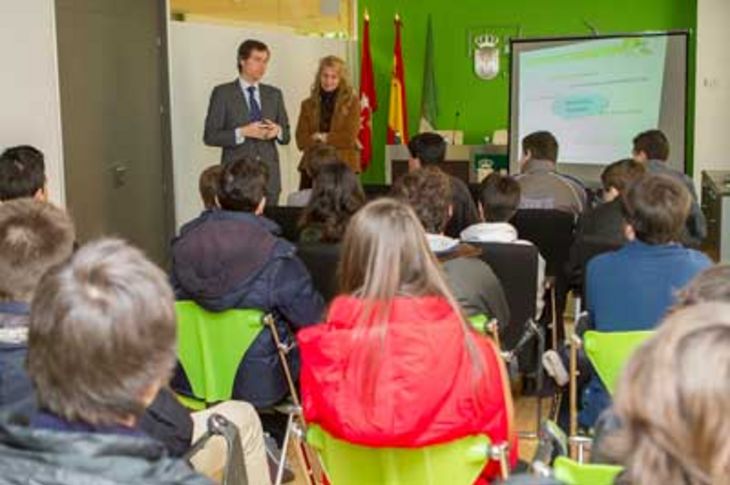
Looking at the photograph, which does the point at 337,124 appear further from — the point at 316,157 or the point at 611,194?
the point at 611,194

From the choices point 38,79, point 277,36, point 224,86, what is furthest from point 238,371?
point 277,36

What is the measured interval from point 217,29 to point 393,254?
5.52 metres

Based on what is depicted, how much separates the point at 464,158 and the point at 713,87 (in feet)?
7.29

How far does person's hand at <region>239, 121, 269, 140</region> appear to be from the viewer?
6.52 metres

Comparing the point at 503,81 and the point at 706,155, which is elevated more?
the point at 503,81

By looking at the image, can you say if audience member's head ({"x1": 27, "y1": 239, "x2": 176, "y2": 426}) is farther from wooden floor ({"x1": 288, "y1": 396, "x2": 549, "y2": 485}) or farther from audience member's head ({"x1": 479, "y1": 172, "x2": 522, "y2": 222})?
audience member's head ({"x1": 479, "y1": 172, "x2": 522, "y2": 222})

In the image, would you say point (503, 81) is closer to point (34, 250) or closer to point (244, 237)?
point (244, 237)

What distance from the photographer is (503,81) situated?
32.2 ft

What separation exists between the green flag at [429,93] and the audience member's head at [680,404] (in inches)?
340

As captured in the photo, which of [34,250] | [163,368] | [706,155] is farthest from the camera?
[706,155]

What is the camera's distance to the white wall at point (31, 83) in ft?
17.4

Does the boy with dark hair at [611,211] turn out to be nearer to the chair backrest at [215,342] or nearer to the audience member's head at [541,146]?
the audience member's head at [541,146]

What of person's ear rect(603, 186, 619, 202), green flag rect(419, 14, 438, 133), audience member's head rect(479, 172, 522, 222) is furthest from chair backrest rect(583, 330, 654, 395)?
green flag rect(419, 14, 438, 133)

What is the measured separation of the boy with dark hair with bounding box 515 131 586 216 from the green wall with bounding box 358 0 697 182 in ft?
12.6
